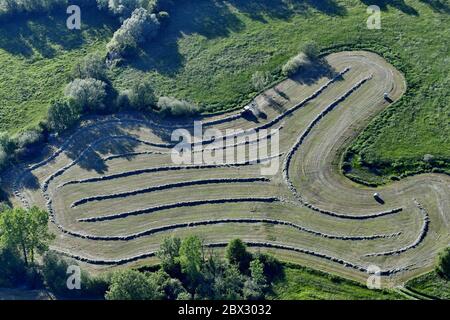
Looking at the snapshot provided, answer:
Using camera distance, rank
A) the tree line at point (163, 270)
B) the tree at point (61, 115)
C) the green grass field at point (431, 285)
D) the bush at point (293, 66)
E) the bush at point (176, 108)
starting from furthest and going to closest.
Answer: the bush at point (293, 66), the bush at point (176, 108), the tree at point (61, 115), the tree line at point (163, 270), the green grass field at point (431, 285)

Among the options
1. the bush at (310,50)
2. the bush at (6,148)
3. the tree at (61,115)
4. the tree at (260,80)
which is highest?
the bush at (310,50)

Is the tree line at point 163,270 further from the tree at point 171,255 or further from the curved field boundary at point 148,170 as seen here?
the curved field boundary at point 148,170

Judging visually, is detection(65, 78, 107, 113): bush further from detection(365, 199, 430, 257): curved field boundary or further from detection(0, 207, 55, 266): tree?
detection(365, 199, 430, 257): curved field boundary

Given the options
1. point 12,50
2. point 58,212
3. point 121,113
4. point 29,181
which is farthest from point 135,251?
point 12,50

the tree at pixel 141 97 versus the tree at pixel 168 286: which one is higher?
the tree at pixel 141 97

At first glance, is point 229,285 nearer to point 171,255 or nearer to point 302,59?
point 171,255

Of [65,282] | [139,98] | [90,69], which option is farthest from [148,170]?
[90,69]

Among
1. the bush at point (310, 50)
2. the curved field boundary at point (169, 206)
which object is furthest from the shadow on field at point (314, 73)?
the curved field boundary at point (169, 206)

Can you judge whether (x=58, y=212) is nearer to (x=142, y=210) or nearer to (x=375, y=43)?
(x=142, y=210)

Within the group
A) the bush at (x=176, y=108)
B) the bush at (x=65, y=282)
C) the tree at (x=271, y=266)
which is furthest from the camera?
the bush at (x=176, y=108)
